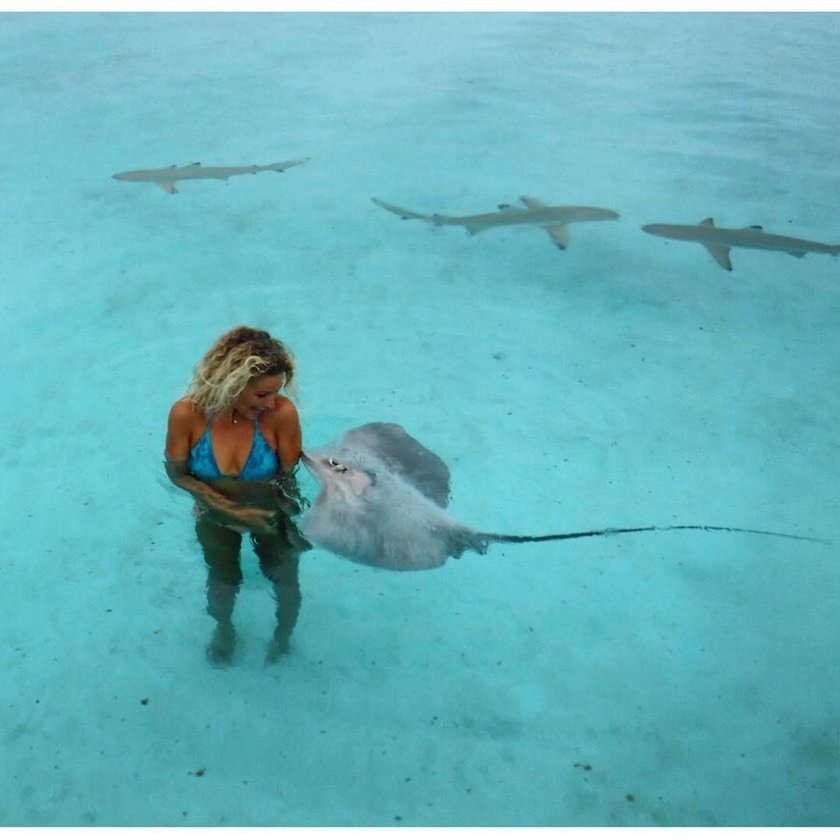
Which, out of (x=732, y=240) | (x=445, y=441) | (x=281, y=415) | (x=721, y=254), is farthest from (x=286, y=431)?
(x=732, y=240)

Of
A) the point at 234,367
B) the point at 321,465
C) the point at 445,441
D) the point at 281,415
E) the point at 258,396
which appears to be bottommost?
the point at 445,441

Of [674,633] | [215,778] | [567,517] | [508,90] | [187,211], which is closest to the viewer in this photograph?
[215,778]

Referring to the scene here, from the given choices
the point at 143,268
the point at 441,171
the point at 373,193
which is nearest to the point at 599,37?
the point at 441,171

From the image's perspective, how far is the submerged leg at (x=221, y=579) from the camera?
3086 millimetres

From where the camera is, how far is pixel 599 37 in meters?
10.9

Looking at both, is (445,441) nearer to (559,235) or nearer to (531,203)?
(559,235)

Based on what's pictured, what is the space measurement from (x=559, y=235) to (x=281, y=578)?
12.9ft

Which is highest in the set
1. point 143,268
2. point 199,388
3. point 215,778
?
point 199,388

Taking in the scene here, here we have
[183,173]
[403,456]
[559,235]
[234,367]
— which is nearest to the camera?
[234,367]

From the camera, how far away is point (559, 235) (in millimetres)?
6336

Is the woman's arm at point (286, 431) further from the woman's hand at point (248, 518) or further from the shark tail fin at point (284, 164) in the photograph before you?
the shark tail fin at point (284, 164)

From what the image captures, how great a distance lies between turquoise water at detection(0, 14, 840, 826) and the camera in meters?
3.24

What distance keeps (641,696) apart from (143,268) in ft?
14.4

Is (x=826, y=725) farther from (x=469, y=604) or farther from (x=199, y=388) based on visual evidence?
(x=199, y=388)
